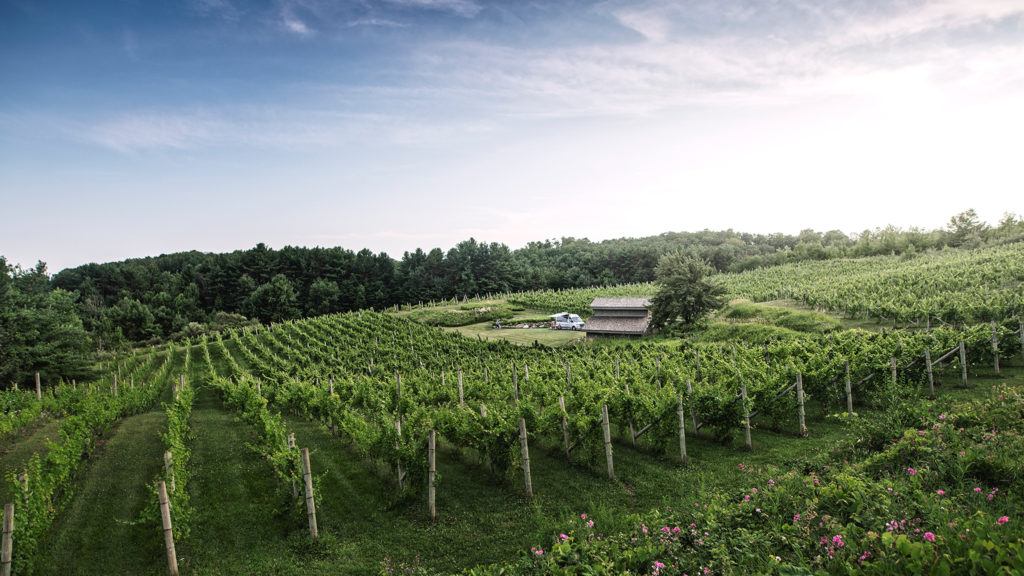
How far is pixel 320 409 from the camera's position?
14250 millimetres

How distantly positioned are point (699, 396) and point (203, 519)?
11.2 meters

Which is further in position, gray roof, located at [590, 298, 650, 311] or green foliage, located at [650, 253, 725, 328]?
gray roof, located at [590, 298, 650, 311]

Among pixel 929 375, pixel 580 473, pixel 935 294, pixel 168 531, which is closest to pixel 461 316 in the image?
pixel 935 294

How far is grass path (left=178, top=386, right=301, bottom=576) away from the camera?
7145 millimetres

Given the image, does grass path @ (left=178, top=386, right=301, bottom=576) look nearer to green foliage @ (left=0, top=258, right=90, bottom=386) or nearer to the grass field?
the grass field

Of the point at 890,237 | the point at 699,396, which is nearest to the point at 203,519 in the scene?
the point at 699,396

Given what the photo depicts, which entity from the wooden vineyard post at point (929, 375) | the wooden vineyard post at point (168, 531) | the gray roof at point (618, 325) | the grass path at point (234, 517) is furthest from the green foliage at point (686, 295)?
the wooden vineyard post at point (168, 531)

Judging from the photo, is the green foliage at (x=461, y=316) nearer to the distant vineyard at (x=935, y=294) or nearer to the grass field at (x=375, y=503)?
the distant vineyard at (x=935, y=294)

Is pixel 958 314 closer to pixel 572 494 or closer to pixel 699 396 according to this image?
pixel 699 396

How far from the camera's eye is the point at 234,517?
28.0 ft

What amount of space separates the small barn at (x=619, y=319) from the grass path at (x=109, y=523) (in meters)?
27.9

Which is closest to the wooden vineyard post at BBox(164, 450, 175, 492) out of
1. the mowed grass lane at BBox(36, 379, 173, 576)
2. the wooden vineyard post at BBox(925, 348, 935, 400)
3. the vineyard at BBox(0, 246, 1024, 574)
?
the vineyard at BBox(0, 246, 1024, 574)

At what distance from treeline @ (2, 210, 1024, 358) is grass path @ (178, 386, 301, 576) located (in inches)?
2005

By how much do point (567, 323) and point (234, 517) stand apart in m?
33.9
